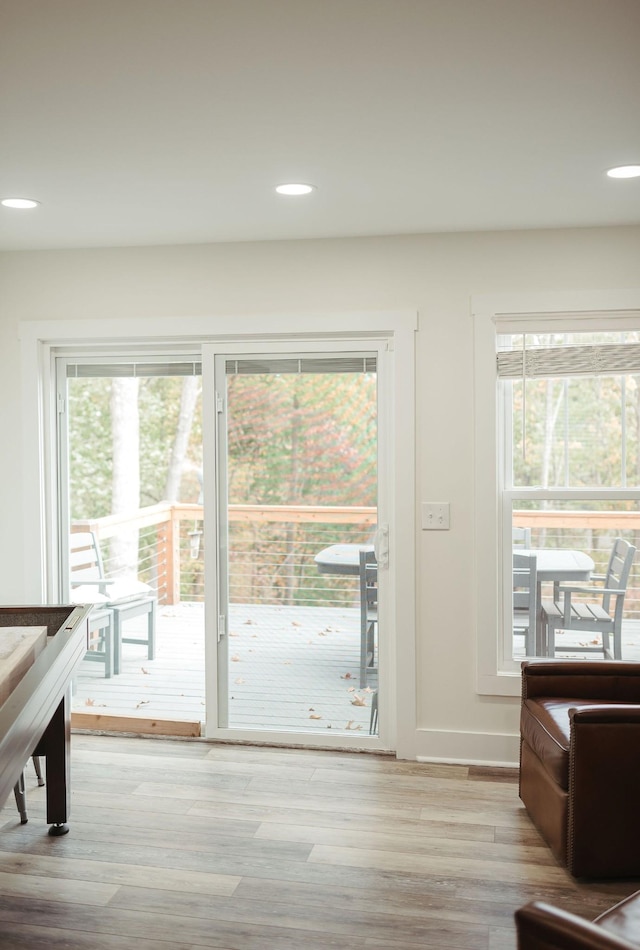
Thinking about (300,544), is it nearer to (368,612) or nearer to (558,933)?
(368,612)

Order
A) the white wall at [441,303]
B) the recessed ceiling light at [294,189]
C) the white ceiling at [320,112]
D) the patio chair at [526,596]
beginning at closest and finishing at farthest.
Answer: the white ceiling at [320,112]
the recessed ceiling light at [294,189]
the white wall at [441,303]
the patio chair at [526,596]

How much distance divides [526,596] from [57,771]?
2.23 meters

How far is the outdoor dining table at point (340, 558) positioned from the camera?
425cm

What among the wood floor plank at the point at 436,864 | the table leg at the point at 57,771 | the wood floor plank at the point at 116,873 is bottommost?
the wood floor plank at the point at 436,864

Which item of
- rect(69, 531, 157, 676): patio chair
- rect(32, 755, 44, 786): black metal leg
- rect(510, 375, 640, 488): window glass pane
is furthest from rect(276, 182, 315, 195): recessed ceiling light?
rect(32, 755, 44, 786): black metal leg

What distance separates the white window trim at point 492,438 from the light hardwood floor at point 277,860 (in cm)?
54

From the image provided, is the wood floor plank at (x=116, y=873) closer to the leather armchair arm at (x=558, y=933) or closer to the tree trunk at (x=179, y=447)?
the leather armchair arm at (x=558, y=933)

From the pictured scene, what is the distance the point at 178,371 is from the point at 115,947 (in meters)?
2.75

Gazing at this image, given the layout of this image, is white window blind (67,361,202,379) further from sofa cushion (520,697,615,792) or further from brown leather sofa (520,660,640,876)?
brown leather sofa (520,660,640,876)

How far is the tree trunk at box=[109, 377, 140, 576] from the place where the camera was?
4.55 meters

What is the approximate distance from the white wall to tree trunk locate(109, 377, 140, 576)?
692 millimetres

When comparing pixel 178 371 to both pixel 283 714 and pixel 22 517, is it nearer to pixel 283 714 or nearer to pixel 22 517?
pixel 22 517

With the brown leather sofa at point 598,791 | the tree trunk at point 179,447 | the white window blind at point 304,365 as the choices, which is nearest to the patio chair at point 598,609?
the brown leather sofa at point 598,791

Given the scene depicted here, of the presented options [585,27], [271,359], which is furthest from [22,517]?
[585,27]
